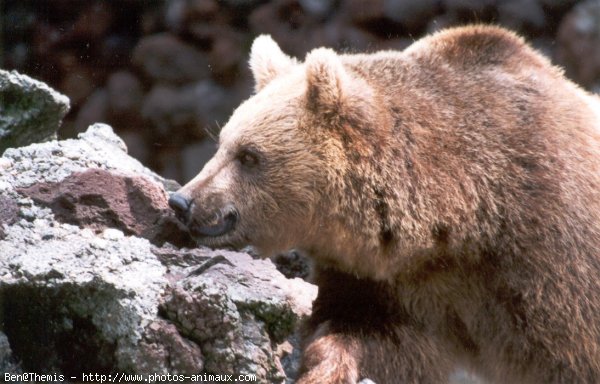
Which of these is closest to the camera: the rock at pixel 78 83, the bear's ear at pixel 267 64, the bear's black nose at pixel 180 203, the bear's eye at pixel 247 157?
the bear's black nose at pixel 180 203

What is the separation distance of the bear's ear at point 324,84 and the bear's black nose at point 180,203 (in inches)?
26.1

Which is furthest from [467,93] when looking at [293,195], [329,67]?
[293,195]

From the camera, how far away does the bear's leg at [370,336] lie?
4.15m

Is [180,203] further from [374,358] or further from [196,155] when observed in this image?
[196,155]

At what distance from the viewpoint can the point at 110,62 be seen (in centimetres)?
793

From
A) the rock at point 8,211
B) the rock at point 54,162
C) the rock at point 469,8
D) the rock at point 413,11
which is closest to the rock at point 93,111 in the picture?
the rock at point 413,11

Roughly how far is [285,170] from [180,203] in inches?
18.3

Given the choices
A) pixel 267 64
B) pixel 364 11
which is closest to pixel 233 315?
pixel 267 64

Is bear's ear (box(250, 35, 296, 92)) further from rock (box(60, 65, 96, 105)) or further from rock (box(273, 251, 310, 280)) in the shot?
rock (box(60, 65, 96, 105))

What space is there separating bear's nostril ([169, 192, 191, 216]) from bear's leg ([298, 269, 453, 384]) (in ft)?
2.62

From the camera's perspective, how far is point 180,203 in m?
3.94

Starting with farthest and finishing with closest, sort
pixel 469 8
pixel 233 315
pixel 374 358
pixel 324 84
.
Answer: pixel 469 8 < pixel 374 358 < pixel 324 84 < pixel 233 315

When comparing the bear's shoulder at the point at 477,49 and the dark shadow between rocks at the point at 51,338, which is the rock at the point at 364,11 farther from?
the dark shadow between rocks at the point at 51,338

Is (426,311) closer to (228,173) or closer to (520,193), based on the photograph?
(520,193)
